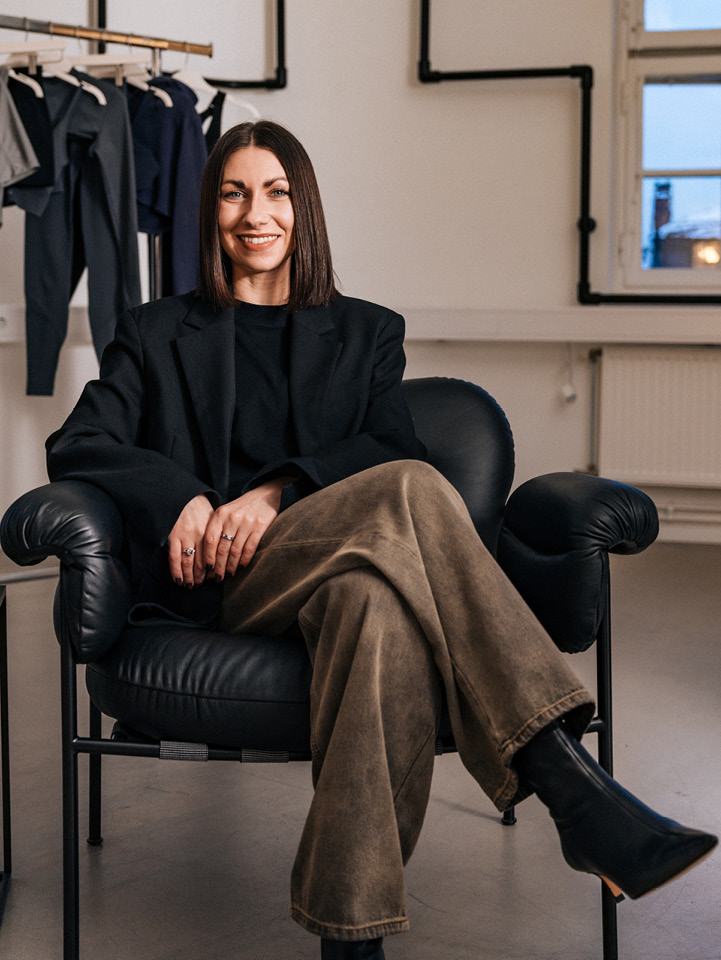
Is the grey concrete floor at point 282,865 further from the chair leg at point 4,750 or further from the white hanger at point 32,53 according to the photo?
the white hanger at point 32,53

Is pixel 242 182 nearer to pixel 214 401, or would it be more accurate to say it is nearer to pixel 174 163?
pixel 214 401

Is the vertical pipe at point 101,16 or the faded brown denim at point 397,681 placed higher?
the vertical pipe at point 101,16

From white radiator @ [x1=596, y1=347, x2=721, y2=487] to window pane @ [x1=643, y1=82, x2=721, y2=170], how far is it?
77 centimetres

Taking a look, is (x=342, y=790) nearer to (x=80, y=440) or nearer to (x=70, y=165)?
(x=80, y=440)

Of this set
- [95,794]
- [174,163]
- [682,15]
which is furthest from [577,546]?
[682,15]

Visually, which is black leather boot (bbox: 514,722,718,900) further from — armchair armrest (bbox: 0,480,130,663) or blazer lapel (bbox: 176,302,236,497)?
blazer lapel (bbox: 176,302,236,497)

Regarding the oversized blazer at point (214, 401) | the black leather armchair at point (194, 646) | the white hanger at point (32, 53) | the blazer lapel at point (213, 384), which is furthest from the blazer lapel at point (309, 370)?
the white hanger at point (32, 53)

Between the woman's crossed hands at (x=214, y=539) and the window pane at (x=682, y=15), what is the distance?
351 centimetres

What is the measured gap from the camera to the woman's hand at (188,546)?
5.00 feet

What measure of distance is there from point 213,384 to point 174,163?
6.14ft

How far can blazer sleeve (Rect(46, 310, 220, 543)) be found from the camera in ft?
5.07

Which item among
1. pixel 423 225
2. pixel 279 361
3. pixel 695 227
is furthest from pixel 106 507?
pixel 695 227

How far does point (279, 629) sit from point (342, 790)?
312 millimetres

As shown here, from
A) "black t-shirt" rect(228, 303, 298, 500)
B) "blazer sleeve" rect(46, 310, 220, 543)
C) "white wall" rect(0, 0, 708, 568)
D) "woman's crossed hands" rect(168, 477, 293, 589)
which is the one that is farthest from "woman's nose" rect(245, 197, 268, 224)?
"white wall" rect(0, 0, 708, 568)
